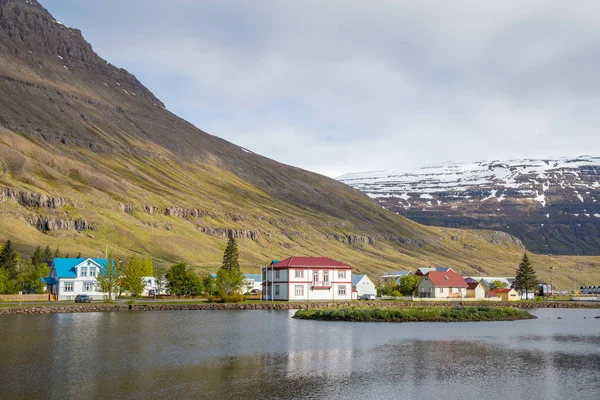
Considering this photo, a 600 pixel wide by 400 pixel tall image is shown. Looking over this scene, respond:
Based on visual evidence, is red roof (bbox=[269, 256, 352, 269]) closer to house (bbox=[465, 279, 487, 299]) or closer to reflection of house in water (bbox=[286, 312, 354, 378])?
house (bbox=[465, 279, 487, 299])

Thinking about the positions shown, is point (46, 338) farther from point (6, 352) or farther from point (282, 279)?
point (282, 279)

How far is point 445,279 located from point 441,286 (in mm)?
3313

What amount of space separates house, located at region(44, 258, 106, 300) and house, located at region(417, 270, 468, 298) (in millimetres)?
73099

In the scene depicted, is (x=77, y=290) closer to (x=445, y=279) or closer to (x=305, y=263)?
(x=305, y=263)

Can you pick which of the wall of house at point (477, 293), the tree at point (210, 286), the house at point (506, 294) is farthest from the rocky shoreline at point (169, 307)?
the house at point (506, 294)

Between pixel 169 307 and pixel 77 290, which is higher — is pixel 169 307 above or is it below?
below

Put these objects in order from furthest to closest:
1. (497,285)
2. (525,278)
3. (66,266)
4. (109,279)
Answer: (497,285) → (525,278) → (66,266) → (109,279)

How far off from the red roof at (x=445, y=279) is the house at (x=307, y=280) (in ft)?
85.5

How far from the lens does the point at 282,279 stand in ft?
409

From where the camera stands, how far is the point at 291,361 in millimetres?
46562

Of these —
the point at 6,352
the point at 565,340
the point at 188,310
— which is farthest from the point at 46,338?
the point at 565,340

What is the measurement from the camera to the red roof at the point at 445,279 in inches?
5694

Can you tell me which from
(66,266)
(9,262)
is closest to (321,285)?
(66,266)

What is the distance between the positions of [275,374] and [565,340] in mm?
37129
